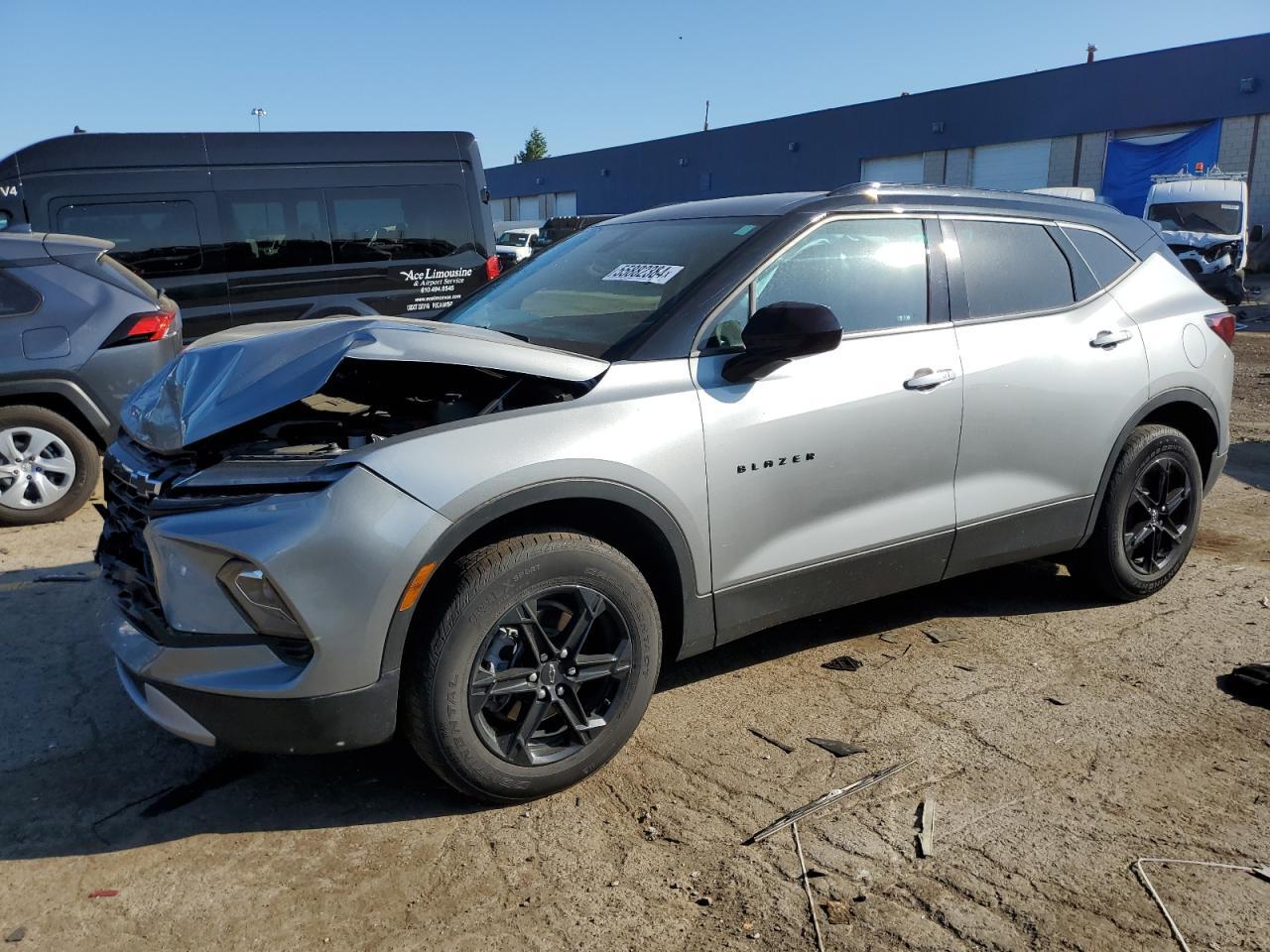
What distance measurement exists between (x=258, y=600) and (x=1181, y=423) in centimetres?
424

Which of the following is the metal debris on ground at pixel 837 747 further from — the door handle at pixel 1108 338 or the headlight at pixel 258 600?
the door handle at pixel 1108 338

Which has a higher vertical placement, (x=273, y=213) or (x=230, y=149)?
(x=230, y=149)

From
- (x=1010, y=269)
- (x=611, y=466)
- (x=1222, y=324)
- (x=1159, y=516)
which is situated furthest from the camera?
(x=1222, y=324)

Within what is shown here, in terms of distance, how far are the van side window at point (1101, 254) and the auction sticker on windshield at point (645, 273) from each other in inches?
77.8

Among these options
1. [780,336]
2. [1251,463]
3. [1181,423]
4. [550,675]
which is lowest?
[1251,463]

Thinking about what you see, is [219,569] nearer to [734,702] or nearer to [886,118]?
[734,702]

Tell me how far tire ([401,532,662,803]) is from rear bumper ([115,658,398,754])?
0.35ft

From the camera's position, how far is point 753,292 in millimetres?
3611

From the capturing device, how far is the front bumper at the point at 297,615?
271 centimetres

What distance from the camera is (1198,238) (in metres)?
20.2

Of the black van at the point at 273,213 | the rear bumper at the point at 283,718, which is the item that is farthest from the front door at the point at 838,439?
the black van at the point at 273,213

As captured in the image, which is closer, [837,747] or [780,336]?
[780,336]

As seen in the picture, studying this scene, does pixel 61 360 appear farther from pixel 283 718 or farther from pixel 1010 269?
pixel 1010 269

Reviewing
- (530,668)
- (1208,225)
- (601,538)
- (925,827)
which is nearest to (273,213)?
(601,538)
